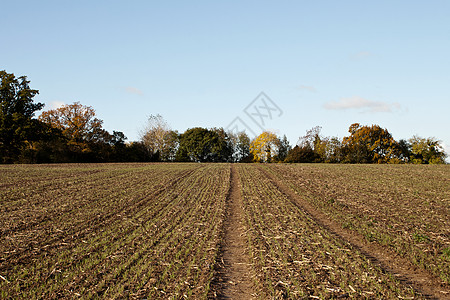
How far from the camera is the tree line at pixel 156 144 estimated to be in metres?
47.2

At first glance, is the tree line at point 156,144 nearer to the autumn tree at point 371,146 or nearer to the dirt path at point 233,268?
the autumn tree at point 371,146

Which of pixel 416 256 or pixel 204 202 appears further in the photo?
pixel 204 202

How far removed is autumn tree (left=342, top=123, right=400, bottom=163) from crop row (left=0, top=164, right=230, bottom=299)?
168ft

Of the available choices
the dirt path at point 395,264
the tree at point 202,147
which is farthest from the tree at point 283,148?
the dirt path at point 395,264

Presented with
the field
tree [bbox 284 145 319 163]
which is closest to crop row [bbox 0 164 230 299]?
the field

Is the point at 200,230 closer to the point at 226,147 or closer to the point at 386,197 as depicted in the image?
the point at 386,197

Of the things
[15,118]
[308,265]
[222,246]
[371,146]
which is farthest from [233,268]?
[371,146]

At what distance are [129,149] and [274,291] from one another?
2372 inches

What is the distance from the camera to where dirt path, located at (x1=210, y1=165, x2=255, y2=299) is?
654 cm

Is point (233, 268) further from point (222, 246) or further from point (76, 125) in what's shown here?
point (76, 125)

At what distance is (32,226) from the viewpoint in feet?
37.0

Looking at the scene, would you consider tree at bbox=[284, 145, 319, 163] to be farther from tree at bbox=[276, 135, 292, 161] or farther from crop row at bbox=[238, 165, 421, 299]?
crop row at bbox=[238, 165, 421, 299]

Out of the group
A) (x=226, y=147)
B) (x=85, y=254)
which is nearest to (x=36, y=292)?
(x=85, y=254)

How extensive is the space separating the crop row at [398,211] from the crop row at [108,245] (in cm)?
542
